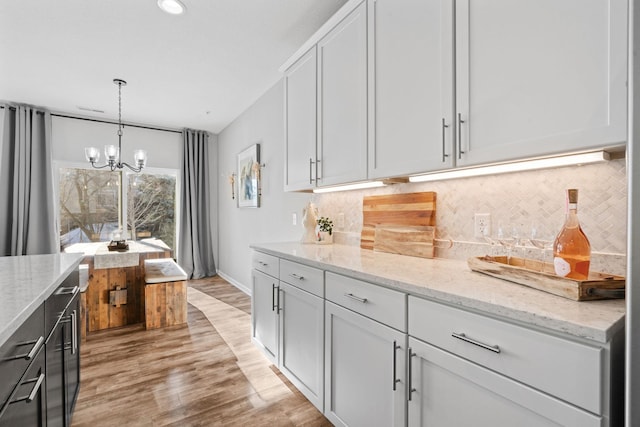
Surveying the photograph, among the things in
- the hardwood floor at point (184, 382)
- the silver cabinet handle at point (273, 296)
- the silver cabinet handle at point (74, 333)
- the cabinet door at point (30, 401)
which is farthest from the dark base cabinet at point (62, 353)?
the silver cabinet handle at point (273, 296)

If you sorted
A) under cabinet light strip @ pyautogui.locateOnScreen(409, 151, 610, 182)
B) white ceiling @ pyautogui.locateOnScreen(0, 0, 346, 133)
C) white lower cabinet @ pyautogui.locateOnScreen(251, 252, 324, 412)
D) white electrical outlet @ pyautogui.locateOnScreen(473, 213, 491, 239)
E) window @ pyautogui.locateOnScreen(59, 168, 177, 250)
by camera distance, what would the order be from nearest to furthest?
1. under cabinet light strip @ pyautogui.locateOnScreen(409, 151, 610, 182)
2. white electrical outlet @ pyautogui.locateOnScreen(473, 213, 491, 239)
3. white lower cabinet @ pyautogui.locateOnScreen(251, 252, 324, 412)
4. white ceiling @ pyautogui.locateOnScreen(0, 0, 346, 133)
5. window @ pyautogui.locateOnScreen(59, 168, 177, 250)

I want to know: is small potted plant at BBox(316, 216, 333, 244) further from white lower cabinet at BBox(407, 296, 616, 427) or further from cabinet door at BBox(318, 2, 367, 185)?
white lower cabinet at BBox(407, 296, 616, 427)

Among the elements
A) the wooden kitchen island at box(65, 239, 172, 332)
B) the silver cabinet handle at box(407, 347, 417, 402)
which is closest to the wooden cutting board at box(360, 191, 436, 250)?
the silver cabinet handle at box(407, 347, 417, 402)

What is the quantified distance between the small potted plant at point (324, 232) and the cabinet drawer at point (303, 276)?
0.50 metres

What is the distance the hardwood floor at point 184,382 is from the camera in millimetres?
1807

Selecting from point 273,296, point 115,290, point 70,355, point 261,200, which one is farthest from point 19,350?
point 261,200

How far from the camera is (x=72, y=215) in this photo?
4730 millimetres

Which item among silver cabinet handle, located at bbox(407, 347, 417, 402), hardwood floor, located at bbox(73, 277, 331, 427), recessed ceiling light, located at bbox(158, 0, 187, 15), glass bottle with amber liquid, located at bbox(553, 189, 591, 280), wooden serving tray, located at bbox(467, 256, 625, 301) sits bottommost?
hardwood floor, located at bbox(73, 277, 331, 427)

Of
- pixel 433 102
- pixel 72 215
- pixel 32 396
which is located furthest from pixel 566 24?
pixel 72 215

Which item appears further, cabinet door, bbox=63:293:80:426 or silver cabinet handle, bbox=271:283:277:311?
silver cabinet handle, bbox=271:283:277:311

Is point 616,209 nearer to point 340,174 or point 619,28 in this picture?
point 619,28

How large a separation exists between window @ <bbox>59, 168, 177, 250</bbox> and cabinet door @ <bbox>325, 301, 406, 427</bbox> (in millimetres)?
4654

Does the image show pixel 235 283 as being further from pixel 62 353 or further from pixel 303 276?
pixel 62 353

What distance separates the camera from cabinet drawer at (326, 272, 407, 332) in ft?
4.02
